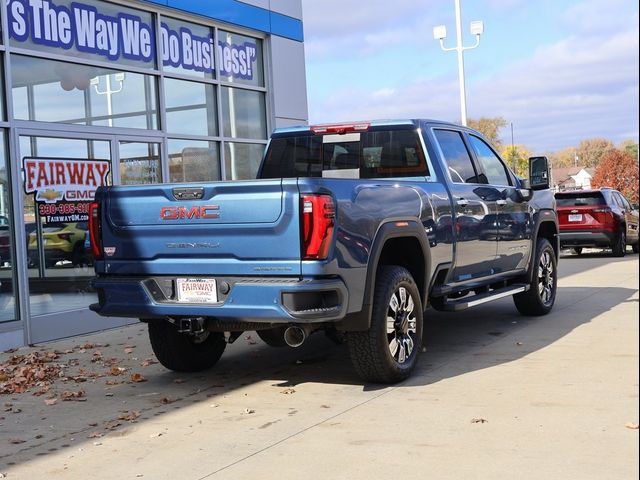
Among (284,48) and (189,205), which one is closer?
(189,205)

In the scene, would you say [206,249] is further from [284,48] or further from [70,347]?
[284,48]

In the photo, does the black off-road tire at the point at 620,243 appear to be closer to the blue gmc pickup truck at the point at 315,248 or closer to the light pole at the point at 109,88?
the blue gmc pickup truck at the point at 315,248

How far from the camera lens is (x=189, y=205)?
19.6 feet

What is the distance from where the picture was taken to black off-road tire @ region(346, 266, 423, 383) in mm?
6094

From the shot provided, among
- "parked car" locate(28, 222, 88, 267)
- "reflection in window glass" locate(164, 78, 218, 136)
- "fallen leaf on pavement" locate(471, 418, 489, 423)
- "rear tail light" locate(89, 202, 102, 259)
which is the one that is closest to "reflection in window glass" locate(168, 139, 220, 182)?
"reflection in window glass" locate(164, 78, 218, 136)

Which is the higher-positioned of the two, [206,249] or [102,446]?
[206,249]

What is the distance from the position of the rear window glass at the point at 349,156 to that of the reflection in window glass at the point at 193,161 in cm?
332

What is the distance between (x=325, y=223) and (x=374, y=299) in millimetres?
885

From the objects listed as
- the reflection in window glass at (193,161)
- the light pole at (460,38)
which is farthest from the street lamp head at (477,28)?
the reflection in window glass at (193,161)

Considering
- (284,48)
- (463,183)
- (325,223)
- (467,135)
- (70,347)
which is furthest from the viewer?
(284,48)

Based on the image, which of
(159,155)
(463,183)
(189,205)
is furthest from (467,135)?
(159,155)

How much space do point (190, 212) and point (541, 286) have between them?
5.05 meters

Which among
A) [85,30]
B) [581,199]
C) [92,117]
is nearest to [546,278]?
[92,117]

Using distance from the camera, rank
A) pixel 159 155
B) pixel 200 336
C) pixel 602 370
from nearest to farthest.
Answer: pixel 602 370 < pixel 200 336 < pixel 159 155
